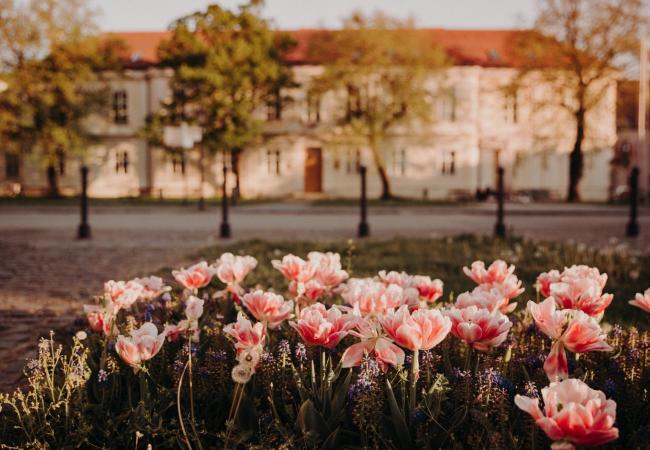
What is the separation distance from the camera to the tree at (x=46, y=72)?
30.5 m

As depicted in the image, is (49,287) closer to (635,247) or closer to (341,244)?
(341,244)

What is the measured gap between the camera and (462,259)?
699 centimetres

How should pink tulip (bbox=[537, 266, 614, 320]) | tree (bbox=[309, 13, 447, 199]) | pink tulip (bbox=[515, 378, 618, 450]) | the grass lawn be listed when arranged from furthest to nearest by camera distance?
tree (bbox=[309, 13, 447, 199])
the grass lawn
pink tulip (bbox=[537, 266, 614, 320])
pink tulip (bbox=[515, 378, 618, 450])

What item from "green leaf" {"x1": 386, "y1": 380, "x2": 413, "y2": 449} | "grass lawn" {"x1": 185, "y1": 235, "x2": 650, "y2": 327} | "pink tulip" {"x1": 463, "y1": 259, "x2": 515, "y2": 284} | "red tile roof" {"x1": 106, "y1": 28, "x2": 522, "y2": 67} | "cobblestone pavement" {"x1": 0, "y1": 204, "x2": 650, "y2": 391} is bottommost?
"cobblestone pavement" {"x1": 0, "y1": 204, "x2": 650, "y2": 391}

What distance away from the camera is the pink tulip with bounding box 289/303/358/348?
69.4 inches

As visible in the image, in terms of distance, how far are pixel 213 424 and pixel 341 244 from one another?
257 inches

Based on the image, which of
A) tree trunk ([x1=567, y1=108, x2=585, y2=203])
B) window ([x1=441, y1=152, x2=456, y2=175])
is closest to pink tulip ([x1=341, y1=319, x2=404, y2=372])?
tree trunk ([x1=567, y1=108, x2=585, y2=203])

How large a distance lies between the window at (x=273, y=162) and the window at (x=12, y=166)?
15998 mm

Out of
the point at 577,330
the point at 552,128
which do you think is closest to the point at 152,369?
the point at 577,330

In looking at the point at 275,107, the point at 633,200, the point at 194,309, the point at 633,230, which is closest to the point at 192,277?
the point at 194,309

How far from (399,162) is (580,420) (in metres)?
37.1

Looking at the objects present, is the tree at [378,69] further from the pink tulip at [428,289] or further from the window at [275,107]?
the pink tulip at [428,289]

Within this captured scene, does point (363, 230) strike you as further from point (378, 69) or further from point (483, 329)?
point (378, 69)

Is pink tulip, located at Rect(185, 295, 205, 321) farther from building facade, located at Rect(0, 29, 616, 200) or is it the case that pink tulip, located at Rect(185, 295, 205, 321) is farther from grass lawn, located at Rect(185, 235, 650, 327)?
building facade, located at Rect(0, 29, 616, 200)
